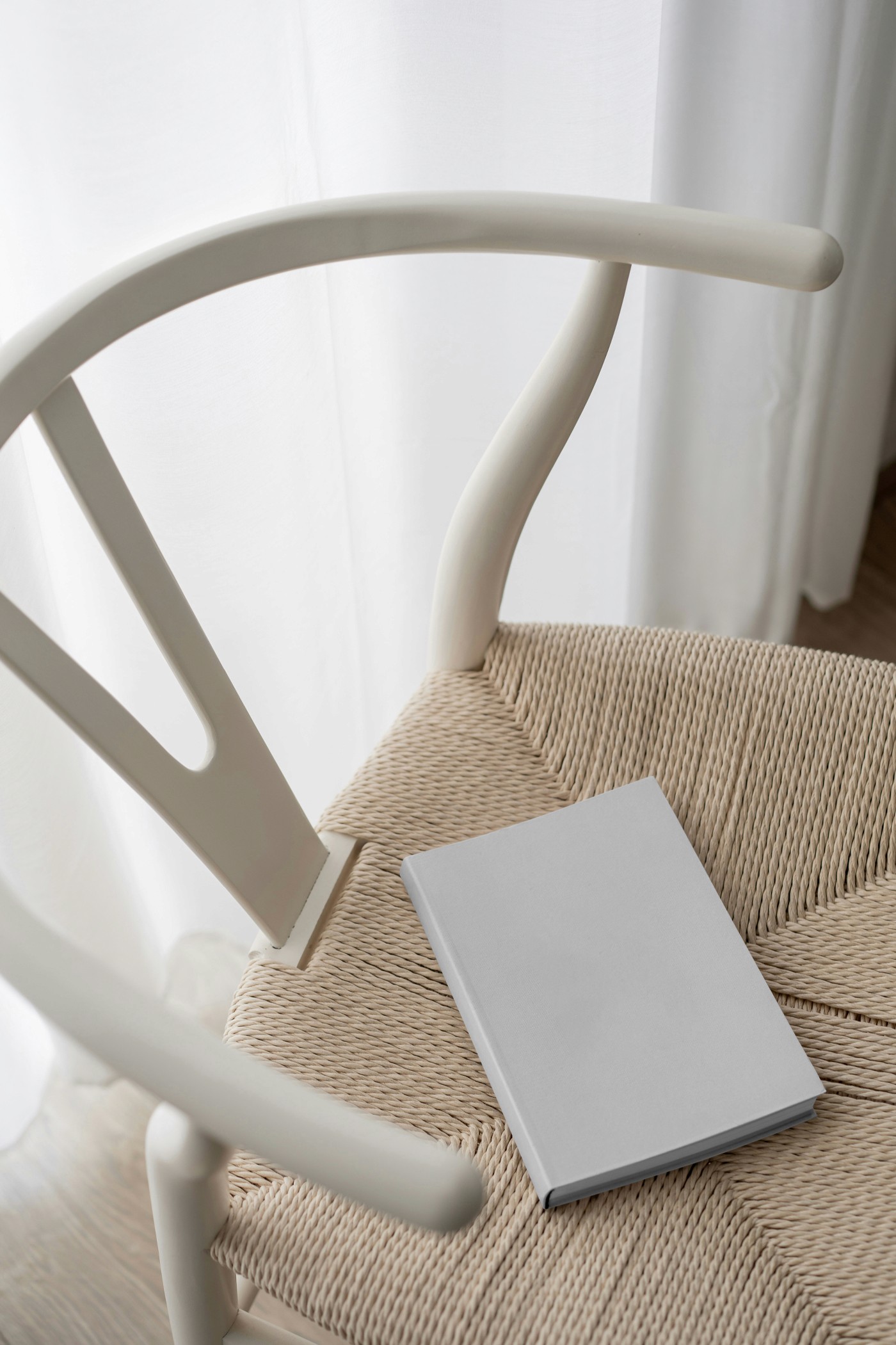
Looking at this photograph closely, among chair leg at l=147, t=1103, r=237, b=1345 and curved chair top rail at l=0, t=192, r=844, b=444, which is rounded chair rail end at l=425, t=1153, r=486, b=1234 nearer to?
chair leg at l=147, t=1103, r=237, b=1345

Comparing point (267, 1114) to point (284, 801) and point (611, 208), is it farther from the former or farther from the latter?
point (611, 208)

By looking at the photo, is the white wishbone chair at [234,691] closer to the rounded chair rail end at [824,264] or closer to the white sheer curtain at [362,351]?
the rounded chair rail end at [824,264]

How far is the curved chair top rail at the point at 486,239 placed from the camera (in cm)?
60

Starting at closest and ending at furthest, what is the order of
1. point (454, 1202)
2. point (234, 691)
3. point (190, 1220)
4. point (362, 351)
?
point (454, 1202) → point (190, 1220) → point (234, 691) → point (362, 351)

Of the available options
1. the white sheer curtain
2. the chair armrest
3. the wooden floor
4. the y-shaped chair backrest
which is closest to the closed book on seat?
the y-shaped chair backrest

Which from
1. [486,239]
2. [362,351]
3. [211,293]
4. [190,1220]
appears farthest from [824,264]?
[190,1220]

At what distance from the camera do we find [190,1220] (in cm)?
53

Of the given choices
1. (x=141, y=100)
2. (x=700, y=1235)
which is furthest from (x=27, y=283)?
(x=700, y=1235)

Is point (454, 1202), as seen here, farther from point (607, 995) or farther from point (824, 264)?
point (824, 264)

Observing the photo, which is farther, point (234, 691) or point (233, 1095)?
point (234, 691)

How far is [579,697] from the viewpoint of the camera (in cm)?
75

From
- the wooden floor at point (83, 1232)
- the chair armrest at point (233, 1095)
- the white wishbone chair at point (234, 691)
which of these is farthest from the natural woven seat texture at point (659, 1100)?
the wooden floor at point (83, 1232)

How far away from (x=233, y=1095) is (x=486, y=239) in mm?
460

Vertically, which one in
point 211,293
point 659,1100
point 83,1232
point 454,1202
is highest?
point 211,293
